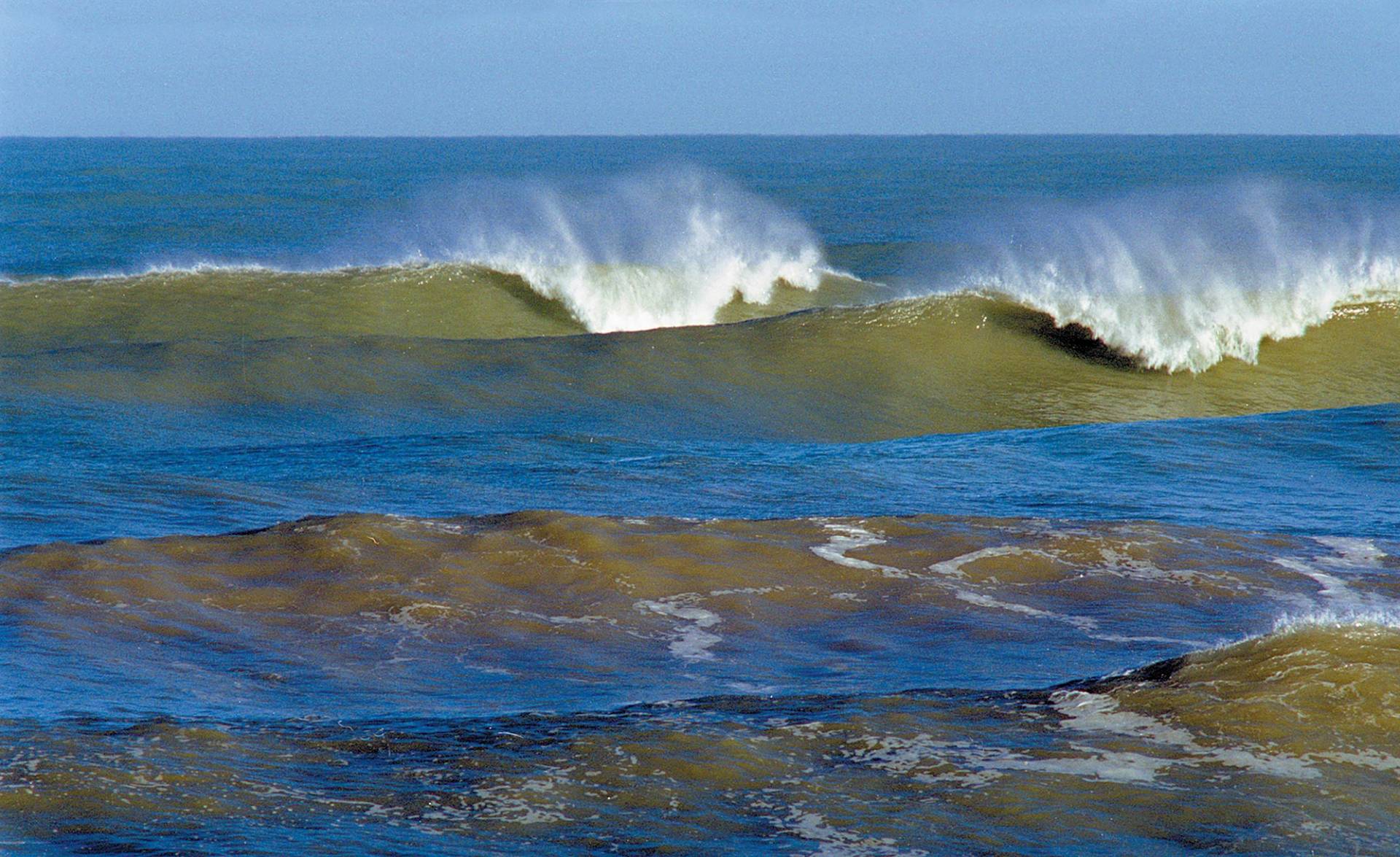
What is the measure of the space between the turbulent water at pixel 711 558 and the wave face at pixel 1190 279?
2.5 inches

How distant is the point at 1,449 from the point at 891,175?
7148cm

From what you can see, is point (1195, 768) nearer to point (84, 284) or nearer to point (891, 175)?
point (84, 284)

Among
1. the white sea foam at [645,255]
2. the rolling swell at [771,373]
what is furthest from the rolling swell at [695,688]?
the white sea foam at [645,255]

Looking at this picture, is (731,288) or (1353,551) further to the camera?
(731,288)

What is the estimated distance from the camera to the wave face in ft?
55.9

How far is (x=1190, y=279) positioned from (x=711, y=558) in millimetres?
11835

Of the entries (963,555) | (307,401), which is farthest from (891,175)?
(963,555)

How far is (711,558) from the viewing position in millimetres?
7910

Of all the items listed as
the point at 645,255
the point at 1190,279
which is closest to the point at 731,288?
the point at 645,255

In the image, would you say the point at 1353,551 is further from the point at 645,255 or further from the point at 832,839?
the point at 645,255

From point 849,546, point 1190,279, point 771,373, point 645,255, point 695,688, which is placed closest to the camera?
point 695,688

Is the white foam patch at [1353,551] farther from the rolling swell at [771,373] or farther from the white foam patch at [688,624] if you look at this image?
the rolling swell at [771,373]

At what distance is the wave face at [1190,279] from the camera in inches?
671

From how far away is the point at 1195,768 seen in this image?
495 centimetres
